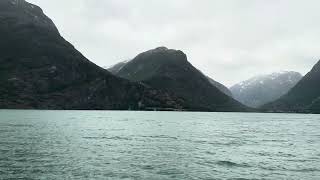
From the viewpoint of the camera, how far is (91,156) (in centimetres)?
7050

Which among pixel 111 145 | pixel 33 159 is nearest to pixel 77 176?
pixel 33 159

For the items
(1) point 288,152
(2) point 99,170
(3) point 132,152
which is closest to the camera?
(2) point 99,170

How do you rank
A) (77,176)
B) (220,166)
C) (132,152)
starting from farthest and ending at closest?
(132,152)
(220,166)
(77,176)

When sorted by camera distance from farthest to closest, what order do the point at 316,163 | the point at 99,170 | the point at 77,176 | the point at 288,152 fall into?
the point at 288,152, the point at 316,163, the point at 99,170, the point at 77,176

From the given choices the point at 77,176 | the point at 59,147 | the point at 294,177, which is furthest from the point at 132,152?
the point at 294,177

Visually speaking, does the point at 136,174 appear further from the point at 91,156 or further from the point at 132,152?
the point at 132,152

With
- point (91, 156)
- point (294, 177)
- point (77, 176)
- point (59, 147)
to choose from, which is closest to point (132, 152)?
point (91, 156)

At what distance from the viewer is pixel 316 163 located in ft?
227

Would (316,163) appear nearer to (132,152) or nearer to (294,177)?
(294,177)

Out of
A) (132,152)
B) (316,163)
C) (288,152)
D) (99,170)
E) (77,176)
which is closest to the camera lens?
(77,176)

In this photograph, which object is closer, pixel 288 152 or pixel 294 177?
pixel 294 177

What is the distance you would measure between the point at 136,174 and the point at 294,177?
69.9 ft

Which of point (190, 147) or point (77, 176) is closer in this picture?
point (77, 176)

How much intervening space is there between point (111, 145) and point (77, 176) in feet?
122
